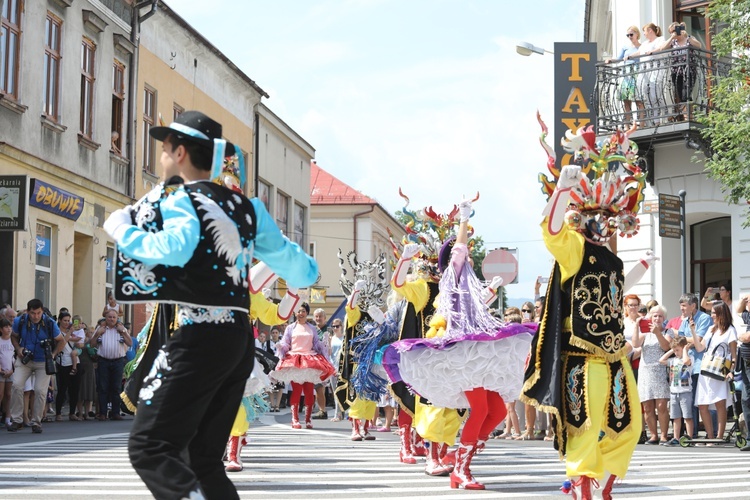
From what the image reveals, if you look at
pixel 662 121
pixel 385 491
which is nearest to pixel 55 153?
pixel 662 121

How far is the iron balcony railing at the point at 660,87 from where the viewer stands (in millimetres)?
20266

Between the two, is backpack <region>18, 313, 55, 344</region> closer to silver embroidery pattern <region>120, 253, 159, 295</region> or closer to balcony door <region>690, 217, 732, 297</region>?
balcony door <region>690, 217, 732, 297</region>

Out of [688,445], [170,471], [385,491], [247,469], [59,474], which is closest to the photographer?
[170,471]

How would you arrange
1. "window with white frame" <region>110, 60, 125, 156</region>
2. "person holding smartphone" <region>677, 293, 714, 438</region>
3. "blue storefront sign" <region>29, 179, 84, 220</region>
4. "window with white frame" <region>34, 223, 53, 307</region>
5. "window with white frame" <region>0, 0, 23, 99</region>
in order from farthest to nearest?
"window with white frame" <region>110, 60, 125, 156</region> → "window with white frame" <region>34, 223, 53, 307</region> → "blue storefront sign" <region>29, 179, 84, 220</region> → "window with white frame" <region>0, 0, 23, 99</region> → "person holding smartphone" <region>677, 293, 714, 438</region>

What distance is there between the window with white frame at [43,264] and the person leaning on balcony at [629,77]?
1189 cm

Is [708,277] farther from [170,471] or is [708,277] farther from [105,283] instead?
[170,471]

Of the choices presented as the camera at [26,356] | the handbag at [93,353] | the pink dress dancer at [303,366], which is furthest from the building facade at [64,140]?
the pink dress dancer at [303,366]

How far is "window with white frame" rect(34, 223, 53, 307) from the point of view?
2388 centimetres

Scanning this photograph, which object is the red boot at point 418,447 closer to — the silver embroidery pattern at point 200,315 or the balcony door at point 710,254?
the silver embroidery pattern at point 200,315

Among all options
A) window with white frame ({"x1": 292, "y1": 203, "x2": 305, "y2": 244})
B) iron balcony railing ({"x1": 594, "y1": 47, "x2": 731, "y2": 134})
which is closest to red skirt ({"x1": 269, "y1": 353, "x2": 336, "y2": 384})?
iron balcony railing ({"x1": 594, "y1": 47, "x2": 731, "y2": 134})

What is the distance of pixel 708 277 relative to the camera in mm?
21281

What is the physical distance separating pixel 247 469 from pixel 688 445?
6488 millimetres

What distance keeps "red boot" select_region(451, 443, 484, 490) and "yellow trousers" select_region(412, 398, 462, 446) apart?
2.10ft

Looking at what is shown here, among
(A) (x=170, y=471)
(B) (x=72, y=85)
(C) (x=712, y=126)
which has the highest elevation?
(B) (x=72, y=85)
